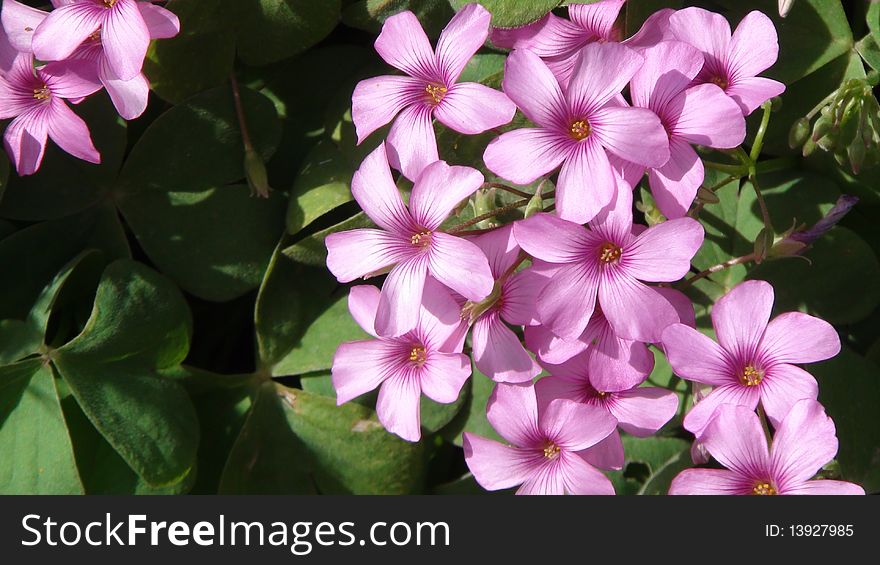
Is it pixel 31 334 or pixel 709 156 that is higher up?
pixel 709 156

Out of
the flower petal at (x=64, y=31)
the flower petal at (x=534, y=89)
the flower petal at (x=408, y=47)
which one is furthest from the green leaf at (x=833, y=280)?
the flower petal at (x=64, y=31)

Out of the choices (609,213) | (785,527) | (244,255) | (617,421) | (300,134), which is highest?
(300,134)

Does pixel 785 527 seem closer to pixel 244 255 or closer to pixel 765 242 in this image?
pixel 765 242

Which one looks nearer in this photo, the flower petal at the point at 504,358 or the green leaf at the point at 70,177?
the flower petal at the point at 504,358

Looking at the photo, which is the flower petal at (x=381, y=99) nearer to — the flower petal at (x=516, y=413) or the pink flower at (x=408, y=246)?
the pink flower at (x=408, y=246)

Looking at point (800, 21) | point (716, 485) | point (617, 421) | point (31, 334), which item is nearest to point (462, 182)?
point (617, 421)

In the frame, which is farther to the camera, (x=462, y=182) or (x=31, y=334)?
(x=31, y=334)

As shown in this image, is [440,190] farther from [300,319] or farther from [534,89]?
[300,319]

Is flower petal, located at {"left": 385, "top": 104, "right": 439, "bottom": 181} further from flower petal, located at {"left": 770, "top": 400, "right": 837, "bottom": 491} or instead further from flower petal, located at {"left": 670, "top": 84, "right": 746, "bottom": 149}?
flower petal, located at {"left": 770, "top": 400, "right": 837, "bottom": 491}
